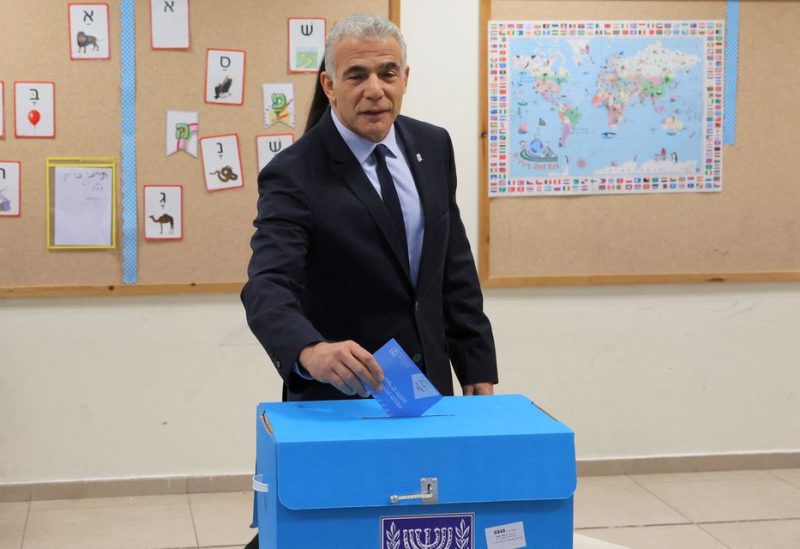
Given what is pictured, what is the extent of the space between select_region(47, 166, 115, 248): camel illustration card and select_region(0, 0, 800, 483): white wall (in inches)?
9.0

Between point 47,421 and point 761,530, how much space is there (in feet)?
8.14

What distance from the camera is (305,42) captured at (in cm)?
382

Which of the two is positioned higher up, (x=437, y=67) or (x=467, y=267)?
(x=437, y=67)

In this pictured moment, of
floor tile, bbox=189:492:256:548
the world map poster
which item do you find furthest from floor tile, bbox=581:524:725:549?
the world map poster

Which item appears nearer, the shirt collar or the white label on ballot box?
the white label on ballot box

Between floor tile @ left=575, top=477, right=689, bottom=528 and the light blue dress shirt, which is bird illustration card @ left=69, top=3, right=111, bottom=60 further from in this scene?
floor tile @ left=575, top=477, right=689, bottom=528

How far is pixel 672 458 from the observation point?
4.22m

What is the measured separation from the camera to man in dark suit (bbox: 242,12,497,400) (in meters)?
1.84

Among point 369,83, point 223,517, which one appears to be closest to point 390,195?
point 369,83

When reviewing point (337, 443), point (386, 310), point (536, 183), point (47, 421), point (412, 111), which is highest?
point (412, 111)

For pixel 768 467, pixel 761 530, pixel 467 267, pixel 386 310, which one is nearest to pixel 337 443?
pixel 386 310

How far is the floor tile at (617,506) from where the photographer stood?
3664mm

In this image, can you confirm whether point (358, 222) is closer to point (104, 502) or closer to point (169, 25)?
point (169, 25)

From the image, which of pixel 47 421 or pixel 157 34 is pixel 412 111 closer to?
pixel 157 34
